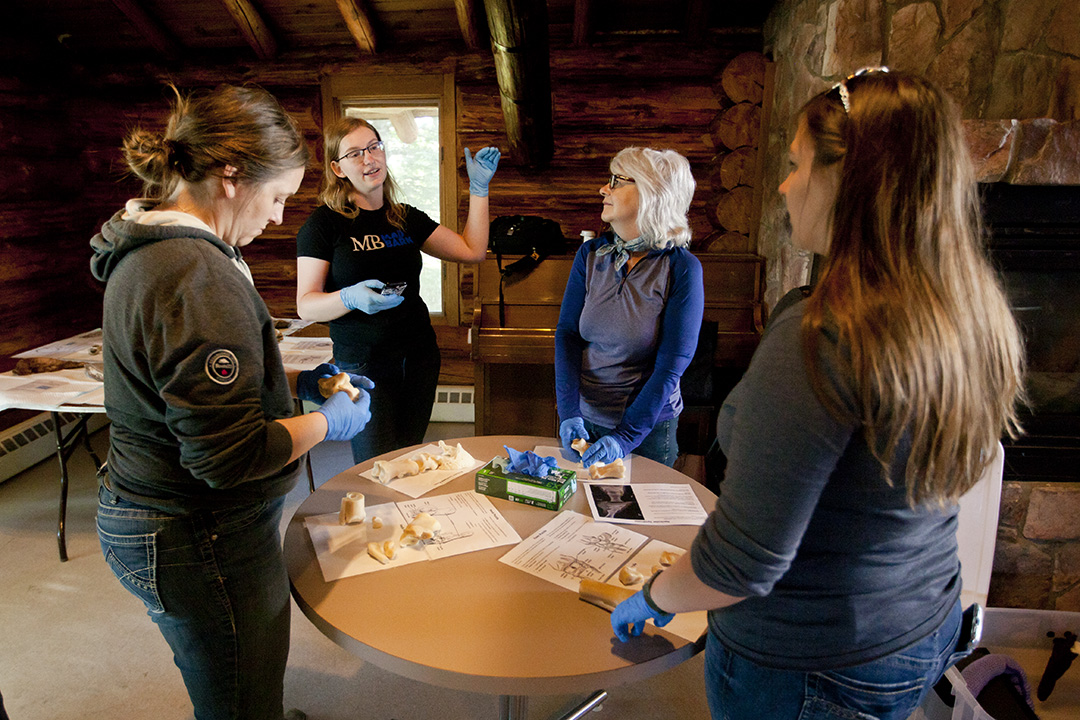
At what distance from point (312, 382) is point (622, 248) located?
919 mm

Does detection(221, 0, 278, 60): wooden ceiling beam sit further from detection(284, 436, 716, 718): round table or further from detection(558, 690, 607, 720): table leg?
detection(558, 690, 607, 720): table leg

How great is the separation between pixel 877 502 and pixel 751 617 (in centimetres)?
22

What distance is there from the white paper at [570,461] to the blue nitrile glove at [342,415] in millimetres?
484

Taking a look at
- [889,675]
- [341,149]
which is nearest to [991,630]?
[889,675]

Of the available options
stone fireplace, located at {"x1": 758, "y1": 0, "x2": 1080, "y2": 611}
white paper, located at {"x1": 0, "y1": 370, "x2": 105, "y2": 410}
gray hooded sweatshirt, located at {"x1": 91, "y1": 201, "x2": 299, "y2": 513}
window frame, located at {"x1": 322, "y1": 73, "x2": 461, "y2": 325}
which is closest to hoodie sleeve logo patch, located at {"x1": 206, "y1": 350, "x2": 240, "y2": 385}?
gray hooded sweatshirt, located at {"x1": 91, "y1": 201, "x2": 299, "y2": 513}

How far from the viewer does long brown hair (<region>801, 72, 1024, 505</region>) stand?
2.18ft

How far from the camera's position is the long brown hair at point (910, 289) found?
0.66 meters

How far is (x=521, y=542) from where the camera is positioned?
1268mm

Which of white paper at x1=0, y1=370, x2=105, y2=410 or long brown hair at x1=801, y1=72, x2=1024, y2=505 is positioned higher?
long brown hair at x1=801, y1=72, x2=1024, y2=505

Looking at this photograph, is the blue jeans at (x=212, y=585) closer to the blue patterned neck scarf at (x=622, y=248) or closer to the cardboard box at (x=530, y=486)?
the cardboard box at (x=530, y=486)

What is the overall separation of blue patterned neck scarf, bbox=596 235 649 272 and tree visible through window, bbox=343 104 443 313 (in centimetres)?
218

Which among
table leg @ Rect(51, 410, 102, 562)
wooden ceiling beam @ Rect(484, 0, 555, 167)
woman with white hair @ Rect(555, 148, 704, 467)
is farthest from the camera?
wooden ceiling beam @ Rect(484, 0, 555, 167)

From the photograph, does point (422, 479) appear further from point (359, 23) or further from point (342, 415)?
point (359, 23)

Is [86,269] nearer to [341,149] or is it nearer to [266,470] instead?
[341,149]
